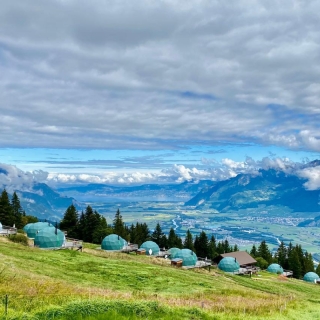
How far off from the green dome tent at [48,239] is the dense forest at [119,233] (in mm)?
34086

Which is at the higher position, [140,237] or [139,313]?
[139,313]

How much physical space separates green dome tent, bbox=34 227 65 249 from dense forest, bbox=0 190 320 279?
34.1m

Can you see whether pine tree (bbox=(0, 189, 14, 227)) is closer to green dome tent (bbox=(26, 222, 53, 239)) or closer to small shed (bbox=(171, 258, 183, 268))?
green dome tent (bbox=(26, 222, 53, 239))

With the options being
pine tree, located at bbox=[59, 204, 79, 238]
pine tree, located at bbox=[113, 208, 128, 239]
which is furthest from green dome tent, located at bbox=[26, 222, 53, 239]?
pine tree, located at bbox=[113, 208, 128, 239]

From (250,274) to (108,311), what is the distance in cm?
6772

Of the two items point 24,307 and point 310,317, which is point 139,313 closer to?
point 24,307

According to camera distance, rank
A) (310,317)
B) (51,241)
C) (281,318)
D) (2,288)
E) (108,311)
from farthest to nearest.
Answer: (51,241), (310,317), (281,318), (2,288), (108,311)

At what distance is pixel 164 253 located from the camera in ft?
283

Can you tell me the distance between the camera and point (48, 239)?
59.4m

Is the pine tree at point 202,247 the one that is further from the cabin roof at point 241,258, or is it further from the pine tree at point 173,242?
the cabin roof at point 241,258

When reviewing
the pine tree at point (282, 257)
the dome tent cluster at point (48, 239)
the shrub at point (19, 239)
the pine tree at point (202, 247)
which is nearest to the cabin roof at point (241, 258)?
the pine tree at point (202, 247)

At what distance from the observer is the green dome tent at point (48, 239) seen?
59.0 meters

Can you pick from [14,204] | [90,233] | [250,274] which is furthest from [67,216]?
[250,274]

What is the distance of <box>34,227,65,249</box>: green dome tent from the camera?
59000 mm
